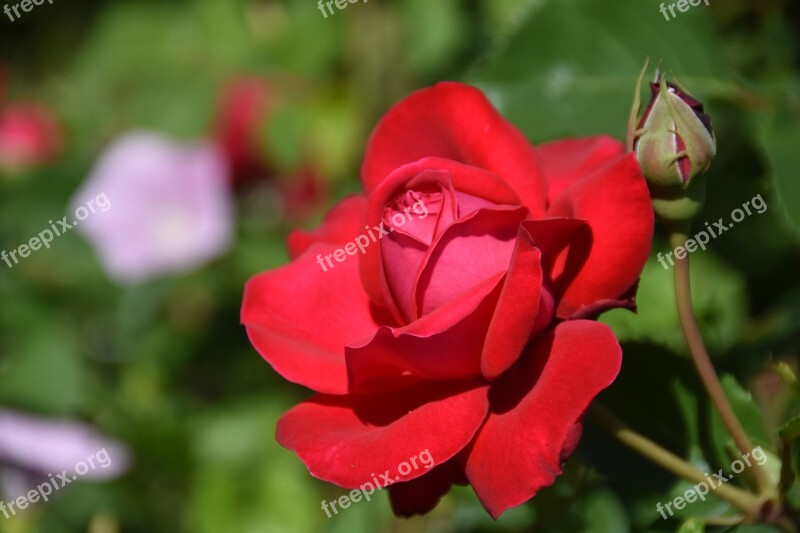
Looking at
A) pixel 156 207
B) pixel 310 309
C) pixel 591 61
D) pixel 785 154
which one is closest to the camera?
pixel 310 309

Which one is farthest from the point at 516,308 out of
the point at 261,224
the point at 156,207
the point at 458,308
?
the point at 156,207

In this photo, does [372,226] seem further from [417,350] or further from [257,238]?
[257,238]

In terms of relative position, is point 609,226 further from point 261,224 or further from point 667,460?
point 261,224

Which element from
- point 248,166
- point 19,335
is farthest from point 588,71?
point 248,166

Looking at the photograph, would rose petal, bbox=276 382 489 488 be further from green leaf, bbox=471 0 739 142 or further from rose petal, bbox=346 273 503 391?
green leaf, bbox=471 0 739 142

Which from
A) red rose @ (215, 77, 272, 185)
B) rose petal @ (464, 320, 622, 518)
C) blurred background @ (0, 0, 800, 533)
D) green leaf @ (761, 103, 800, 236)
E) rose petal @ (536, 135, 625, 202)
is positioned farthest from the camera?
red rose @ (215, 77, 272, 185)

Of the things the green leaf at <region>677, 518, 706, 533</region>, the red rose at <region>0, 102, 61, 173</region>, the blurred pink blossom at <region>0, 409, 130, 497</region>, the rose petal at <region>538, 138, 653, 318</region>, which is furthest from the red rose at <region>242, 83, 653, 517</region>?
the red rose at <region>0, 102, 61, 173</region>

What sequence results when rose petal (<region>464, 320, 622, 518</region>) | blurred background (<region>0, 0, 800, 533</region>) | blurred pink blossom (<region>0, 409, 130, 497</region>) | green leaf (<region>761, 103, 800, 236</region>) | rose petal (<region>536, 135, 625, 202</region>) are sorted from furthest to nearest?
blurred pink blossom (<region>0, 409, 130, 497</region>), blurred background (<region>0, 0, 800, 533</region>), green leaf (<region>761, 103, 800, 236</region>), rose petal (<region>536, 135, 625, 202</region>), rose petal (<region>464, 320, 622, 518</region>)
